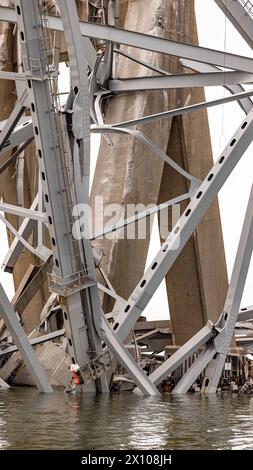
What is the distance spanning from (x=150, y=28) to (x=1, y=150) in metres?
9.02

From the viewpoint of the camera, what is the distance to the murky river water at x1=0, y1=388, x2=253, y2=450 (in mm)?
17906

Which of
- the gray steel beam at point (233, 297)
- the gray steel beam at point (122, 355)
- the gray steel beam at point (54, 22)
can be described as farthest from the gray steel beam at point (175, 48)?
the gray steel beam at point (122, 355)

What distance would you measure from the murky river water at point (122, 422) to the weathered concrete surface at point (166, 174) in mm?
7390

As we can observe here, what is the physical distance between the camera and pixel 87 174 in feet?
89.8

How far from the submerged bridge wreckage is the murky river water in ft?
4.18

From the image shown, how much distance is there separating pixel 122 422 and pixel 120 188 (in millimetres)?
14930

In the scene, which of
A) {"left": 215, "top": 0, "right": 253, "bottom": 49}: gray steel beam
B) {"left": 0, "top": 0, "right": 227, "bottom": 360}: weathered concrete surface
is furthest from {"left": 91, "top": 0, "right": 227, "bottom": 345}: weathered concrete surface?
{"left": 215, "top": 0, "right": 253, "bottom": 49}: gray steel beam

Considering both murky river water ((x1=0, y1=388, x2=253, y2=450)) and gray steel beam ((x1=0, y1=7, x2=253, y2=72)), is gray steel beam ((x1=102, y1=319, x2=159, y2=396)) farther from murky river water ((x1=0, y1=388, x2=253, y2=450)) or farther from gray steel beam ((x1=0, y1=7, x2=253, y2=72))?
gray steel beam ((x1=0, y1=7, x2=253, y2=72))

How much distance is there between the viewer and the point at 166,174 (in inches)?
1551

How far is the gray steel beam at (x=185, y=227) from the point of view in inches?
1139

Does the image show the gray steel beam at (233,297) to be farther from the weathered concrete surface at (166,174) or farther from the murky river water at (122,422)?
the weathered concrete surface at (166,174)

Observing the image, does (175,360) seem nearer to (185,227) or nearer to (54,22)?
(185,227)

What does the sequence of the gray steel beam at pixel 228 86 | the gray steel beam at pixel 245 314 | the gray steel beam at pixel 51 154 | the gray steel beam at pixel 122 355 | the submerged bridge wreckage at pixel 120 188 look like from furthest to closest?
the gray steel beam at pixel 245 314 → the gray steel beam at pixel 228 86 → the gray steel beam at pixel 122 355 → the submerged bridge wreckage at pixel 120 188 → the gray steel beam at pixel 51 154

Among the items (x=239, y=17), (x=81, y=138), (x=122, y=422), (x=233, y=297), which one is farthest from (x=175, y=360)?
(x=122, y=422)
